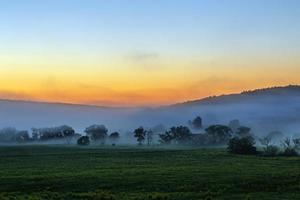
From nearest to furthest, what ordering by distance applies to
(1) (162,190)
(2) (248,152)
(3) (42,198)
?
(3) (42,198), (1) (162,190), (2) (248,152)

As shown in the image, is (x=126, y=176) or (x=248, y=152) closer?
(x=126, y=176)

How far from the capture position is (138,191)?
1873 inches

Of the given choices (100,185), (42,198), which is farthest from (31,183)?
(42,198)

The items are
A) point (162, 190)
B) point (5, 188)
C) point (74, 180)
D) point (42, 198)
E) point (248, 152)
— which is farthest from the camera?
point (248, 152)

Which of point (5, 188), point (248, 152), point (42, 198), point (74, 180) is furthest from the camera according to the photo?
point (248, 152)

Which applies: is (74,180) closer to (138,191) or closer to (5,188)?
(5,188)

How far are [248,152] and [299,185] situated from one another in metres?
81.4

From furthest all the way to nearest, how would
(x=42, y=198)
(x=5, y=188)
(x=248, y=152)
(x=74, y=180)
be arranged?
(x=248, y=152), (x=74, y=180), (x=5, y=188), (x=42, y=198)

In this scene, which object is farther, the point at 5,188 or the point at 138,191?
the point at 5,188

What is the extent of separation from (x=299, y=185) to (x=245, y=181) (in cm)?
592

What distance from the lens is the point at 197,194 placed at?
43469mm

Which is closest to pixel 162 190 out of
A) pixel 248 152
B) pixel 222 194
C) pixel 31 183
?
pixel 222 194

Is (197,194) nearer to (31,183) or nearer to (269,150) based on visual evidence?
(31,183)

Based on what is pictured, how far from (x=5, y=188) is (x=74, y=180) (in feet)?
23.5
